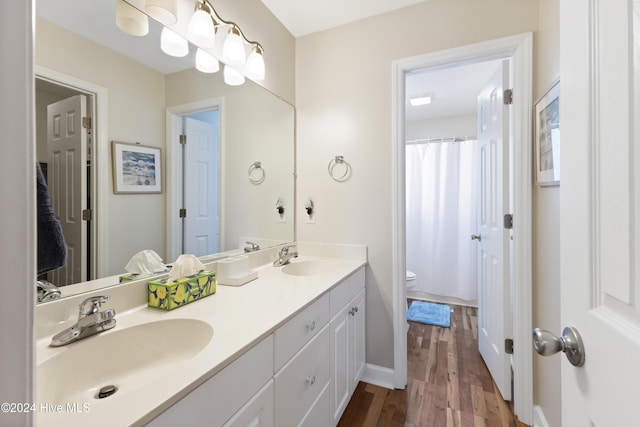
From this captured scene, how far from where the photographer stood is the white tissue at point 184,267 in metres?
1.12

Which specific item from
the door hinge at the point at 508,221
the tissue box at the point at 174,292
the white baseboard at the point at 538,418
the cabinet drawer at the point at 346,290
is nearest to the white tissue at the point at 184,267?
the tissue box at the point at 174,292

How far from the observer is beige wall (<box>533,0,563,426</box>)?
1246 millimetres

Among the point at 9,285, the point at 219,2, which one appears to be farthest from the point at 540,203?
the point at 219,2

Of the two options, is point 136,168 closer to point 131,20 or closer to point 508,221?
point 131,20

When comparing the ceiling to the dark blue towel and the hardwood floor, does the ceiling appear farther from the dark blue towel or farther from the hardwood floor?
the hardwood floor

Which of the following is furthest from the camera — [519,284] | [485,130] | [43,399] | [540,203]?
[485,130]

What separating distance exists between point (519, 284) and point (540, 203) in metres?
0.46

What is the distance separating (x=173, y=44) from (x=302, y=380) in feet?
4.95

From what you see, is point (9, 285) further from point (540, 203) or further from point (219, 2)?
point (540, 203)

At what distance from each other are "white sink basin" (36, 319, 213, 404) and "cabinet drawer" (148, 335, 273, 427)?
76 millimetres

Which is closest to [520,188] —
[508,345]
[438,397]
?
[508,345]

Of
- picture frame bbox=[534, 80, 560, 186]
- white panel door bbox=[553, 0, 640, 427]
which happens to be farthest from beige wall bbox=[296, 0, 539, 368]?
white panel door bbox=[553, 0, 640, 427]

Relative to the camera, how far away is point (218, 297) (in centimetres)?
116

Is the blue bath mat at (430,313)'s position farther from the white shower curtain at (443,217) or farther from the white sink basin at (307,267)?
the white sink basin at (307,267)
